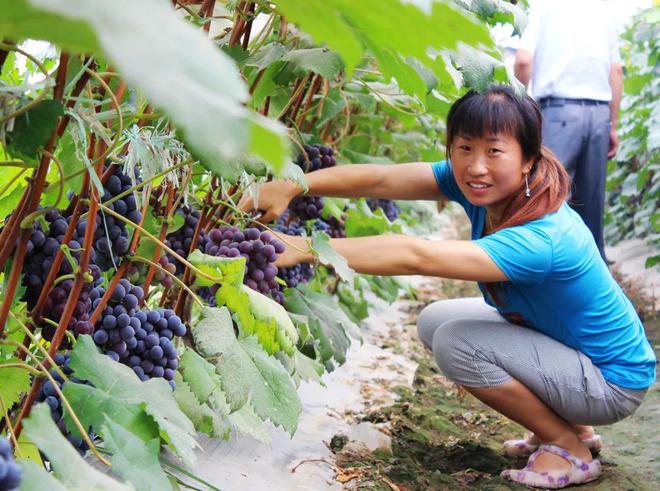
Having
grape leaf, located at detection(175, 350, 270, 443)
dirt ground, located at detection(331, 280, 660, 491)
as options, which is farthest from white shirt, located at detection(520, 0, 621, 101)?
grape leaf, located at detection(175, 350, 270, 443)

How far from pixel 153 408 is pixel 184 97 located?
793 mm

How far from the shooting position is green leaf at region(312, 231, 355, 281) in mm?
1789

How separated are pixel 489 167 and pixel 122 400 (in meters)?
1.41

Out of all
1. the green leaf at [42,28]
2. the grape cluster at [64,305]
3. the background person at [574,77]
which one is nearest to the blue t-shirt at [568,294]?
the grape cluster at [64,305]

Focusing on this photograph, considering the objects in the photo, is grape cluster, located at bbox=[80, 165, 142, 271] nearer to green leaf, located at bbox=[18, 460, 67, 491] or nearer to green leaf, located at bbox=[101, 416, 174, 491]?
green leaf, located at bbox=[101, 416, 174, 491]

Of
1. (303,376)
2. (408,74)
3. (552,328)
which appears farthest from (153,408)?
(552,328)

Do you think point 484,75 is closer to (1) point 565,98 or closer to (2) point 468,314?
(2) point 468,314

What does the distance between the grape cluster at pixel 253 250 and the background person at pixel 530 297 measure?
0.38 metres

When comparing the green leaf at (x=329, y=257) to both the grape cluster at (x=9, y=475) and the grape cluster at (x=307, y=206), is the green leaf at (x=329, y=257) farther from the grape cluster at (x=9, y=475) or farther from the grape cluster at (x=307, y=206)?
the grape cluster at (x=9, y=475)

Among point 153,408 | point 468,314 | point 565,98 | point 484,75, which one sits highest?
point 484,75

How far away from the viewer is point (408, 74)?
125 cm

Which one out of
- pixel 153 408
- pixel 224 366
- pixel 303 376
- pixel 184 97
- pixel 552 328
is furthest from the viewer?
pixel 552 328

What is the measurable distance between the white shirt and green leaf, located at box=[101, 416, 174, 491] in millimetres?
3785

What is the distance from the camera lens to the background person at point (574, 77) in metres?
4.30
